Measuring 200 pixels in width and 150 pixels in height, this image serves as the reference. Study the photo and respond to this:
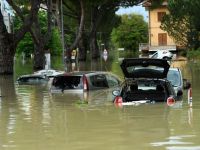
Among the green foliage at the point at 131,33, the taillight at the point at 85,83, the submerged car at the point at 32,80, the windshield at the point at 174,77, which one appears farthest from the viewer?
the green foliage at the point at 131,33

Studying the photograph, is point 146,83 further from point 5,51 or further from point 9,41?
point 5,51

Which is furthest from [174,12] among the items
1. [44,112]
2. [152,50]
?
[44,112]

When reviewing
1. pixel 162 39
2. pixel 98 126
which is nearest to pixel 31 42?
pixel 162 39

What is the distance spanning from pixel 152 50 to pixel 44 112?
84.4m

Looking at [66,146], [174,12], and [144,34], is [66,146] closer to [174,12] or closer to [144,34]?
[174,12]

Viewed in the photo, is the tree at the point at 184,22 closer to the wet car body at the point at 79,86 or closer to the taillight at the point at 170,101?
the wet car body at the point at 79,86

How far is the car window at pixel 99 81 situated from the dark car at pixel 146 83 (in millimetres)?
6385

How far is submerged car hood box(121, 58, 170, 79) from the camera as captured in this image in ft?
57.4

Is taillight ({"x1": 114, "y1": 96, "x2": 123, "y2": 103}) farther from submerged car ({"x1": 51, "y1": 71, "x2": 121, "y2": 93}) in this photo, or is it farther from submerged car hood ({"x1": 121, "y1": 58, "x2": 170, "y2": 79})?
submerged car ({"x1": 51, "y1": 71, "x2": 121, "y2": 93})

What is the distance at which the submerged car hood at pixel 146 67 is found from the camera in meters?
17.5

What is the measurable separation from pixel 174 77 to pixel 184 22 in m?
49.1

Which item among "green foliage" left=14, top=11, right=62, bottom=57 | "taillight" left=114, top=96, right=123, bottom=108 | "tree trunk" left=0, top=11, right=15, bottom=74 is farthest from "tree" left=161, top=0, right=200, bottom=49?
"taillight" left=114, top=96, right=123, bottom=108

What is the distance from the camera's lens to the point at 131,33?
Answer: 415 feet

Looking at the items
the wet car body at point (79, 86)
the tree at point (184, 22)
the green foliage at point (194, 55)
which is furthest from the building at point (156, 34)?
the wet car body at point (79, 86)
